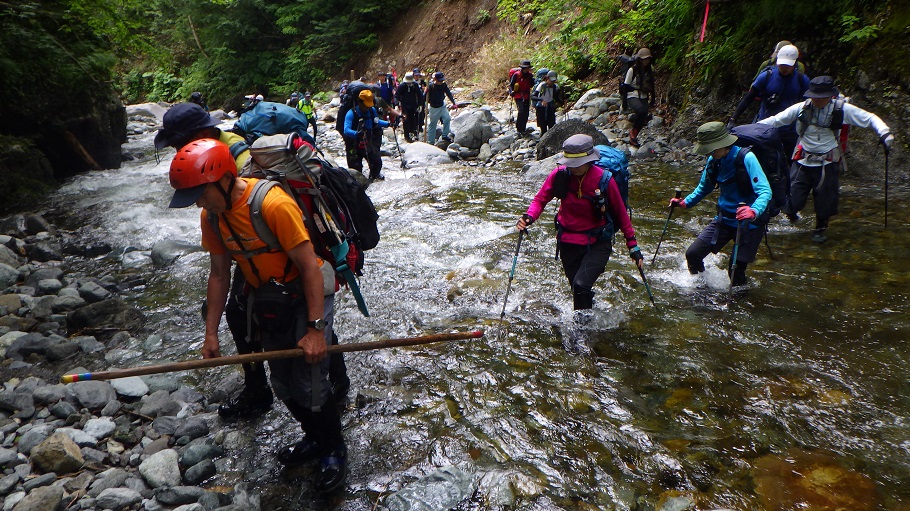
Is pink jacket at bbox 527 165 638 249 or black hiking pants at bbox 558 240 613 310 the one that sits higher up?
pink jacket at bbox 527 165 638 249

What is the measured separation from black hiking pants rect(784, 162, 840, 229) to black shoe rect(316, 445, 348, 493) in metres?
7.06

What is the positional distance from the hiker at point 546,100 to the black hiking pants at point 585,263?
10404mm

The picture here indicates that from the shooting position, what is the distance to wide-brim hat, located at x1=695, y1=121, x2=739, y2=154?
19.3 feet

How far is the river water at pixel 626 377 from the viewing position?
13.2ft

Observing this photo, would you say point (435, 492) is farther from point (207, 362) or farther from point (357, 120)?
point (357, 120)

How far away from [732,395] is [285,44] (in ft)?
123

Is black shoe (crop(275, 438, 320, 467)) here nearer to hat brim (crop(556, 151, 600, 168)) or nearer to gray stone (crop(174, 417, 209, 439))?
gray stone (crop(174, 417, 209, 439))

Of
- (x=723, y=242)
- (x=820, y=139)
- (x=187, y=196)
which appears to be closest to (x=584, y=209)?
(x=723, y=242)

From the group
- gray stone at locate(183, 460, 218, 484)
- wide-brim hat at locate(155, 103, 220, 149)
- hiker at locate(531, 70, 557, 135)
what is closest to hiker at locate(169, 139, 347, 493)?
gray stone at locate(183, 460, 218, 484)

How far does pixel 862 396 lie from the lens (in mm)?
4785

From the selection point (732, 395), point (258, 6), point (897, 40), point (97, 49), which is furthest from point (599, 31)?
point (258, 6)

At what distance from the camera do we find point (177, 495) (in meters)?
3.80

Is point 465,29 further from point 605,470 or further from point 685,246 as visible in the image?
point 605,470

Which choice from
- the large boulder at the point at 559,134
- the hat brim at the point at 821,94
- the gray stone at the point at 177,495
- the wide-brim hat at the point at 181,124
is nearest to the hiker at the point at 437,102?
the large boulder at the point at 559,134
